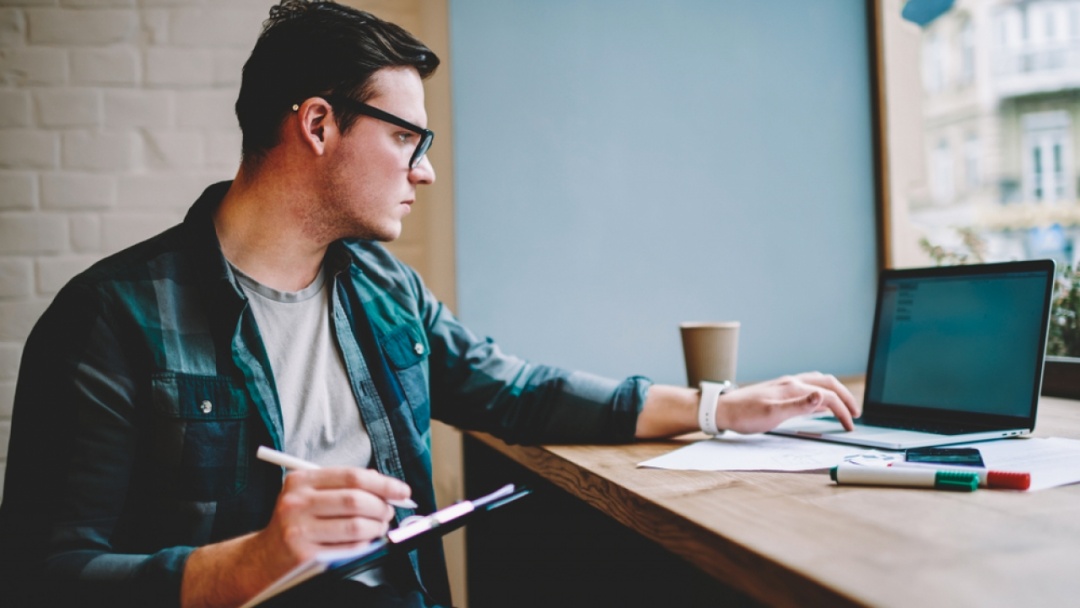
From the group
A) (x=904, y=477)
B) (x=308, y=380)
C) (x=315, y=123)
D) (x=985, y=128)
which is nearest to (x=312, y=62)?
(x=315, y=123)

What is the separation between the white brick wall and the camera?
4.99 feet

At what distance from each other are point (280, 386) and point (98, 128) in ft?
2.86

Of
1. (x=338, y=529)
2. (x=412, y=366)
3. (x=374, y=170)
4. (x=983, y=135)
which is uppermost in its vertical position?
(x=983, y=135)

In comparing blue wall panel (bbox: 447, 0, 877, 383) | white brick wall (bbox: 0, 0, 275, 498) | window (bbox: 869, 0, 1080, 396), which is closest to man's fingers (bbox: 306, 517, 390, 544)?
blue wall panel (bbox: 447, 0, 877, 383)

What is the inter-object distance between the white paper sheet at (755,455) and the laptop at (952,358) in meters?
0.04

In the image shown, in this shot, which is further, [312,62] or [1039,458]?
[312,62]

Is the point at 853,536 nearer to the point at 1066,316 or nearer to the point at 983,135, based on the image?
the point at 1066,316

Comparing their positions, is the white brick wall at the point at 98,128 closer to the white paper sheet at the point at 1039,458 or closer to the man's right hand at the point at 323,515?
the man's right hand at the point at 323,515

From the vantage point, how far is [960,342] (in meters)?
1.12

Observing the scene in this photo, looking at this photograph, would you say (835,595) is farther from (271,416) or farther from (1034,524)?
(271,416)

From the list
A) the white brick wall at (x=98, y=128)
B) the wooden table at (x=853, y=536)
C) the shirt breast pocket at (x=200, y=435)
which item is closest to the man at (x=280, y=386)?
the shirt breast pocket at (x=200, y=435)

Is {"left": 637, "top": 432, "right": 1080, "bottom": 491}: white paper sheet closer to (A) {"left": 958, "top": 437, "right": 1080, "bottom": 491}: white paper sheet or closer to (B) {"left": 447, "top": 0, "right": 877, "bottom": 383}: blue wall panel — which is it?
(A) {"left": 958, "top": 437, "right": 1080, "bottom": 491}: white paper sheet

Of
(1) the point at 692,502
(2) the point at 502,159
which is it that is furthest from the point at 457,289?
(1) the point at 692,502

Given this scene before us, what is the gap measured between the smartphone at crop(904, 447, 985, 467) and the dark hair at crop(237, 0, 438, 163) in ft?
2.85
